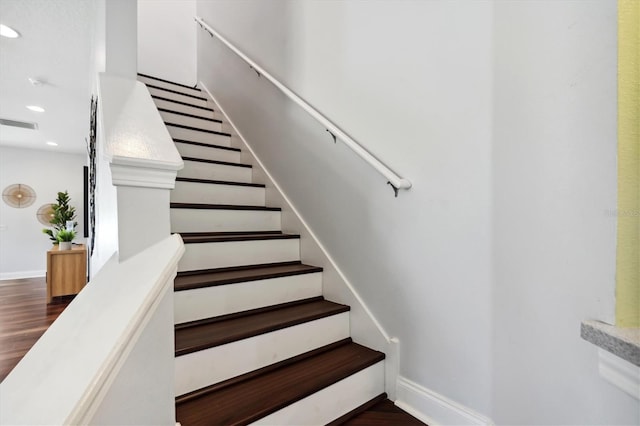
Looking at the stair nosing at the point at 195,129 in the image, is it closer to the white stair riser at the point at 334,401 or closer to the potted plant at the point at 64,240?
the white stair riser at the point at 334,401

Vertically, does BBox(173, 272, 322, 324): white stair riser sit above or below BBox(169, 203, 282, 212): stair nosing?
below

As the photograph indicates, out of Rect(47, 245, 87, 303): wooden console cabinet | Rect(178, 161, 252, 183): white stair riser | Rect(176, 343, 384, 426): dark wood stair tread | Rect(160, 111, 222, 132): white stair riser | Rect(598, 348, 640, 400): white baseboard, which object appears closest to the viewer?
Rect(598, 348, 640, 400): white baseboard

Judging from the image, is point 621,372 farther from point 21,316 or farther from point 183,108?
point 21,316

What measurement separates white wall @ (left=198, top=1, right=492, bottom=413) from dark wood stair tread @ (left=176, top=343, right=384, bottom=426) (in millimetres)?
295

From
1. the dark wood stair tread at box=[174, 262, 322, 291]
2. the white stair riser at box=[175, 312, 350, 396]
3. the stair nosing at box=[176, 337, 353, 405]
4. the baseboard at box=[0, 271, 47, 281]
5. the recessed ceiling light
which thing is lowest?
the baseboard at box=[0, 271, 47, 281]

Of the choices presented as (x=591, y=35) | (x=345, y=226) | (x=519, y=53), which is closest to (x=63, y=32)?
(x=345, y=226)

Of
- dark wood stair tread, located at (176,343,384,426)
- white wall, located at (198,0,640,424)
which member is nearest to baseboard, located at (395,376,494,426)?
white wall, located at (198,0,640,424)

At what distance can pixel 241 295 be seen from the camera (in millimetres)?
1651

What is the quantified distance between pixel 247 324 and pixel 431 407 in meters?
0.91

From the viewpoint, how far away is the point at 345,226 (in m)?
1.84

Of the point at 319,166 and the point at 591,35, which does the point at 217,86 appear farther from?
the point at 591,35

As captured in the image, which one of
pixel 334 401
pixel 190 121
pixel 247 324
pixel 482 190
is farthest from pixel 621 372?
pixel 190 121

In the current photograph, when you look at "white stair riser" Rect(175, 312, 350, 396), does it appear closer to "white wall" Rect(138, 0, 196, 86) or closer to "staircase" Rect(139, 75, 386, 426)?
"staircase" Rect(139, 75, 386, 426)

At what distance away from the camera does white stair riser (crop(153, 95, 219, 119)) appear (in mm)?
3227
